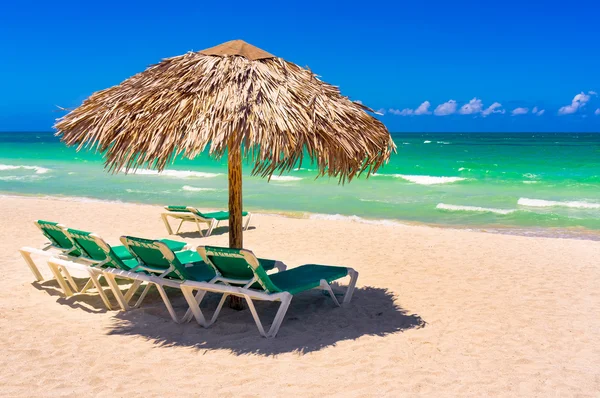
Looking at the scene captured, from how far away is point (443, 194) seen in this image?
18.8 metres

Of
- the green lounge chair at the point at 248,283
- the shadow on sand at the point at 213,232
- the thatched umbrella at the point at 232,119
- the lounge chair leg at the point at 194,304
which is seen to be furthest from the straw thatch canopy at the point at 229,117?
the shadow on sand at the point at 213,232

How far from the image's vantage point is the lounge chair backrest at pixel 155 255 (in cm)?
453

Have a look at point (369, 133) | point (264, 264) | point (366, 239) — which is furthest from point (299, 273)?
point (366, 239)

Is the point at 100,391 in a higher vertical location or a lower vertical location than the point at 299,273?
lower

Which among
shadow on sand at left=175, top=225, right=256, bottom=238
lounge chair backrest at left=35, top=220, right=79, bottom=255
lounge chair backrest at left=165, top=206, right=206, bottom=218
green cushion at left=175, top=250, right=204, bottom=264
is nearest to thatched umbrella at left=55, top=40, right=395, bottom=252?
green cushion at left=175, top=250, right=204, bottom=264

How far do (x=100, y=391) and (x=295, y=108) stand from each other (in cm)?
244

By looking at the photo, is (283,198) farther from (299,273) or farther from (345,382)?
(345,382)

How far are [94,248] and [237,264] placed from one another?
1.53 metres

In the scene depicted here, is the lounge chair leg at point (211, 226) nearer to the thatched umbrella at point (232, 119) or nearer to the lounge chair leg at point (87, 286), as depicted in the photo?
the lounge chair leg at point (87, 286)

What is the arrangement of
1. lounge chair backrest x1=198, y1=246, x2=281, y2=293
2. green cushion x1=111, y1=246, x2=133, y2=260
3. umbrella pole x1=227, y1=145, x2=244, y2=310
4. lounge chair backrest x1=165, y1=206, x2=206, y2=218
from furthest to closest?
lounge chair backrest x1=165, y1=206, x2=206, y2=218 < green cushion x1=111, y1=246, x2=133, y2=260 < umbrella pole x1=227, y1=145, x2=244, y2=310 < lounge chair backrest x1=198, y1=246, x2=281, y2=293

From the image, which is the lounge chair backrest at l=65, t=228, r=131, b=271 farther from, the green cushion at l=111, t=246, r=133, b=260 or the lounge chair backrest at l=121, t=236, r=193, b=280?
the green cushion at l=111, t=246, r=133, b=260

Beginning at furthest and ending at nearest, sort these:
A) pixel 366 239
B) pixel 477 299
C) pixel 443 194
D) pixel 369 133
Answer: pixel 443 194 < pixel 366 239 < pixel 477 299 < pixel 369 133

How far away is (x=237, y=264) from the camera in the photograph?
4.36 metres

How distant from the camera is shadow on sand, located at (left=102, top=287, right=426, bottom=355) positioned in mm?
4363
